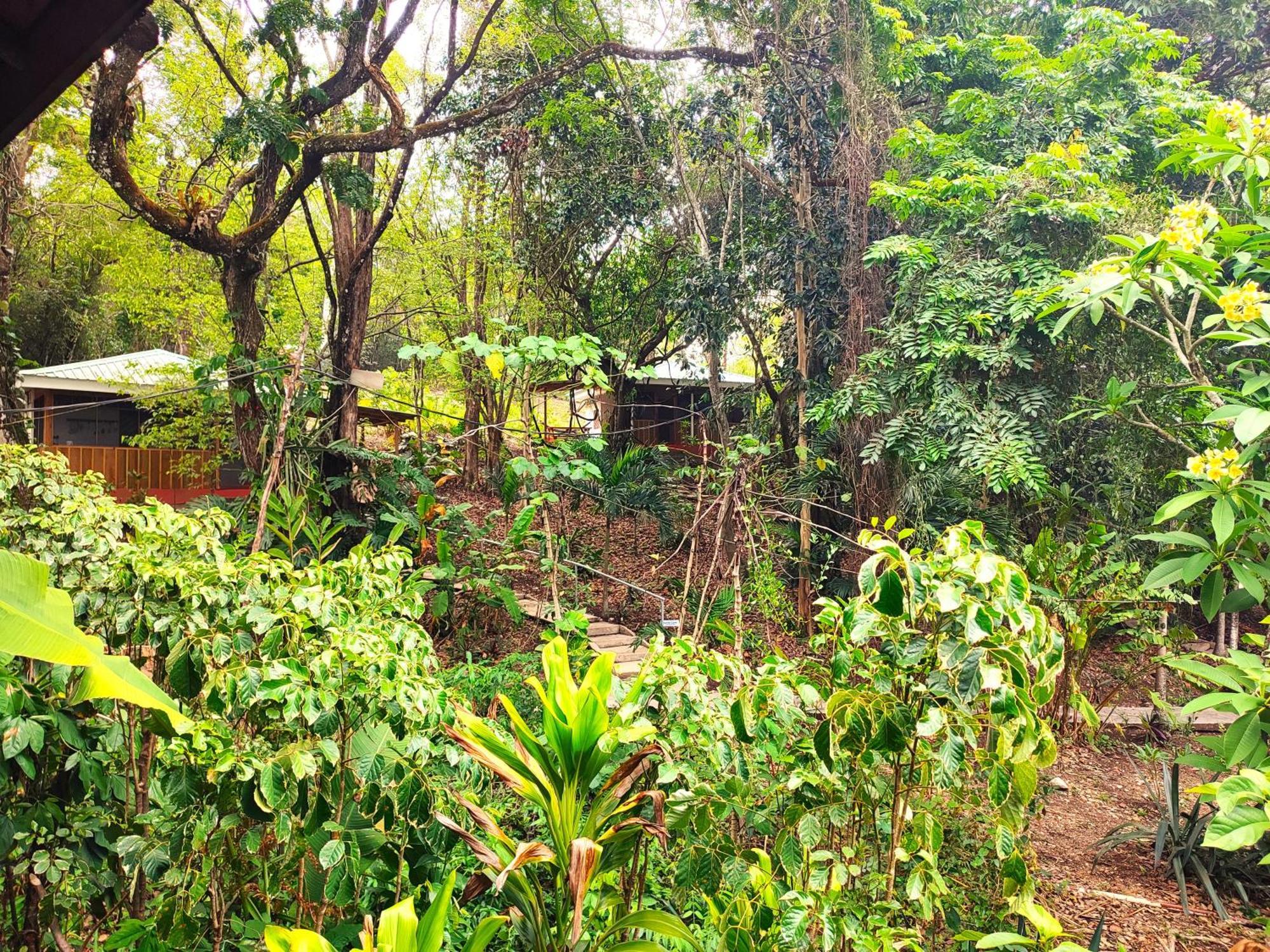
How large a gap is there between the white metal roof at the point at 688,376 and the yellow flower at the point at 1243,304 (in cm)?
266

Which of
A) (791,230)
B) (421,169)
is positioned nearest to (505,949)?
(791,230)

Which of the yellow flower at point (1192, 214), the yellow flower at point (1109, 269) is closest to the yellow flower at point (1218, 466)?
the yellow flower at point (1109, 269)

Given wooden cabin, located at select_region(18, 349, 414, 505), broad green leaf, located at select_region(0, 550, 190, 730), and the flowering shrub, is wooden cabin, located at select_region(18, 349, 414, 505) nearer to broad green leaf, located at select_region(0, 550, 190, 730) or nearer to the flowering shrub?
the flowering shrub

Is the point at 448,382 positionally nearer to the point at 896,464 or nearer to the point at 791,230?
the point at 791,230

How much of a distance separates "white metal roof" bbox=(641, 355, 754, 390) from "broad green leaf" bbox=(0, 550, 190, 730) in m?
3.42

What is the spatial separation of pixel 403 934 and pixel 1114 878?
275cm

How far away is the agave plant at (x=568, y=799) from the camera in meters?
1.35

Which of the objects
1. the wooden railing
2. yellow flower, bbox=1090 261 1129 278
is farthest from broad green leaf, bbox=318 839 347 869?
the wooden railing

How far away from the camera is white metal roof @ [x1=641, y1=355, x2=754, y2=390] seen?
7.65m

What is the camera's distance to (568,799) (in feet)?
4.71

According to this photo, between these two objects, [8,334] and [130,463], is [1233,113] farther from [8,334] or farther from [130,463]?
[130,463]

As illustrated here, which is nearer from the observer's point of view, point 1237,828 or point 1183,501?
point 1237,828

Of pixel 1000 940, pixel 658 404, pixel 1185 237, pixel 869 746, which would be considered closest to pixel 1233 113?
pixel 1185 237

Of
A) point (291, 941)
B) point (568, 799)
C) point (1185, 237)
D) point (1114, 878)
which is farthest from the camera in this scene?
point (1114, 878)
